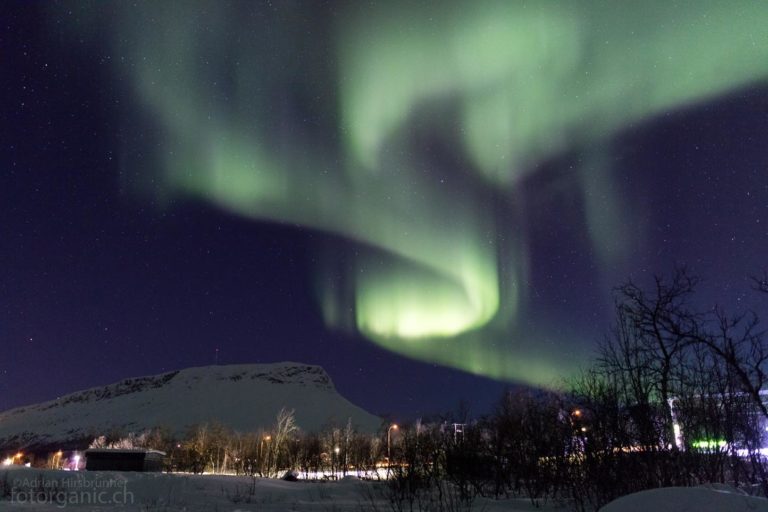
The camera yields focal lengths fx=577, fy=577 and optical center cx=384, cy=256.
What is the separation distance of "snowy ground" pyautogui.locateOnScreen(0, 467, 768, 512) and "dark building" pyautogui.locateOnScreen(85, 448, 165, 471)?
21936mm

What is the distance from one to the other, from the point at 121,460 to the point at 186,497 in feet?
107

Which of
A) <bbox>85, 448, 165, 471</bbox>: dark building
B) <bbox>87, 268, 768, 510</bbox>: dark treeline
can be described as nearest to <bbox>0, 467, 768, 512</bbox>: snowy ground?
<bbox>87, 268, 768, 510</bbox>: dark treeline

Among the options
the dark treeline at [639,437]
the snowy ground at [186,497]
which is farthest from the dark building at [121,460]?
the dark treeline at [639,437]

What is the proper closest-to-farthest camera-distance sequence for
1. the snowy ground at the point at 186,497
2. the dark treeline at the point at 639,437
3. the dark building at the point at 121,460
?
the snowy ground at the point at 186,497 → the dark treeline at the point at 639,437 → the dark building at the point at 121,460

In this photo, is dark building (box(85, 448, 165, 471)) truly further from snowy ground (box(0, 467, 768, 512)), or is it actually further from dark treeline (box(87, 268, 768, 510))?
dark treeline (box(87, 268, 768, 510))

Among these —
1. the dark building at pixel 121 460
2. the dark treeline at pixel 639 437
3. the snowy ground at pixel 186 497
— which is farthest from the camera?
the dark building at pixel 121 460

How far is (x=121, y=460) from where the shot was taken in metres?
48.7

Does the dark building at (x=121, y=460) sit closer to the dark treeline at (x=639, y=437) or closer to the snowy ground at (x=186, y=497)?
the snowy ground at (x=186, y=497)

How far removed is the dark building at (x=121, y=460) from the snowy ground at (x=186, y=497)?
72.0 feet

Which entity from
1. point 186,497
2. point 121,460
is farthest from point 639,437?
point 121,460

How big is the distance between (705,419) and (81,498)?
771 inches

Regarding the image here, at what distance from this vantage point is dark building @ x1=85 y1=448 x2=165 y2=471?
48188mm

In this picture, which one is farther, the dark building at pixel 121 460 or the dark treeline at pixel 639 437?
the dark building at pixel 121 460

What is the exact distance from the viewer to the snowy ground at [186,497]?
751 centimetres
